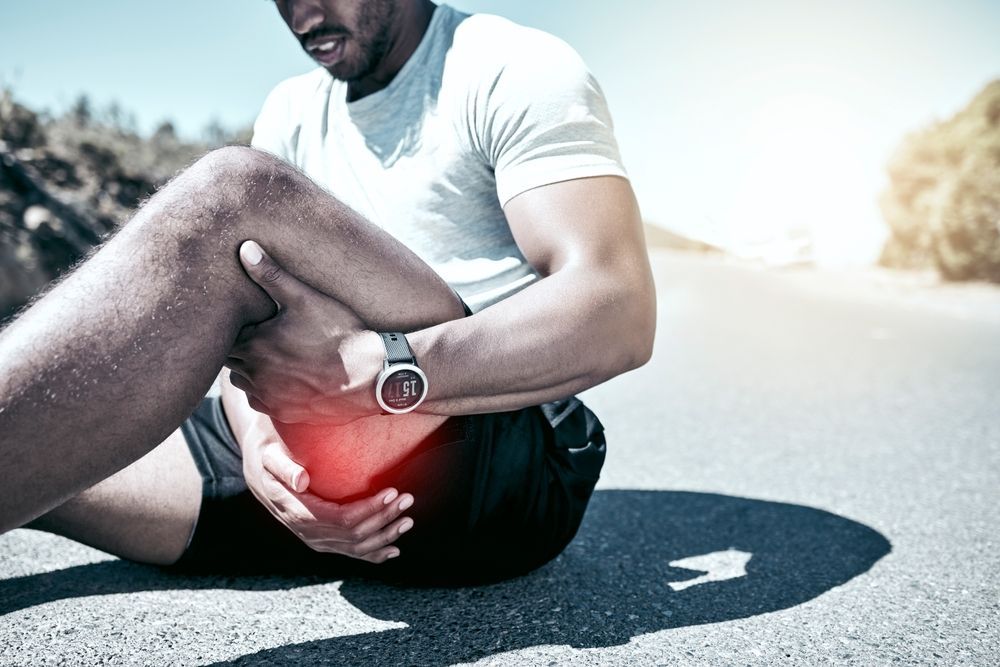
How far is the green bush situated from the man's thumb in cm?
1694

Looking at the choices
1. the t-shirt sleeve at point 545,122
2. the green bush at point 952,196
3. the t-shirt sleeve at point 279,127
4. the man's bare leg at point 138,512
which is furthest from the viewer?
the green bush at point 952,196

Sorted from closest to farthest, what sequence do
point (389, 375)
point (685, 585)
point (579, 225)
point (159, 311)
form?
point (159, 311) → point (389, 375) → point (579, 225) → point (685, 585)

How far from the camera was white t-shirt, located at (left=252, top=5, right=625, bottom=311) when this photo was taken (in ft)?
5.42

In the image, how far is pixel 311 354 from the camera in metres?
1.34

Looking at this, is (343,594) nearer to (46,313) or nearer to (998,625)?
(46,313)

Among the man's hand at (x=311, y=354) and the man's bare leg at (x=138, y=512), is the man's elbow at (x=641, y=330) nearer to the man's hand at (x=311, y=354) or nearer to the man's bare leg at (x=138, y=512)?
the man's hand at (x=311, y=354)

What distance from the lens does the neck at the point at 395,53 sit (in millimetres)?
2092

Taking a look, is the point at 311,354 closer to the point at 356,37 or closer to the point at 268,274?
the point at 268,274

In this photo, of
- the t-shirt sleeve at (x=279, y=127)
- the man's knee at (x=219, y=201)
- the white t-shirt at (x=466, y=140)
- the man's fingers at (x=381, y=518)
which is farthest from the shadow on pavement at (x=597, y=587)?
the t-shirt sleeve at (x=279, y=127)

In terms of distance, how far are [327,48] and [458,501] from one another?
1231 millimetres

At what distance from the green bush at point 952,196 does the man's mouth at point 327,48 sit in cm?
1631

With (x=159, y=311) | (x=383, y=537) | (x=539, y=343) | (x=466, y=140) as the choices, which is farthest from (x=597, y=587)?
(x=159, y=311)

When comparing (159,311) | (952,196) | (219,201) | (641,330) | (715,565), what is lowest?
(952,196)

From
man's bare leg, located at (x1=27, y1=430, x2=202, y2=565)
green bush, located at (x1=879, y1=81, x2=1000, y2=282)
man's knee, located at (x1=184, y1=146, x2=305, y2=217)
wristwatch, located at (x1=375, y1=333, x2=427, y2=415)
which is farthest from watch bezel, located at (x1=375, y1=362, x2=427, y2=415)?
green bush, located at (x1=879, y1=81, x2=1000, y2=282)
